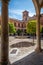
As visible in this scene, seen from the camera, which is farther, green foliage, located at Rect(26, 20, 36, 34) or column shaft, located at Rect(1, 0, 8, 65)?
A: green foliage, located at Rect(26, 20, 36, 34)

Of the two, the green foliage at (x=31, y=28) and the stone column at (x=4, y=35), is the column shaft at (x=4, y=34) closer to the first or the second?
the stone column at (x=4, y=35)

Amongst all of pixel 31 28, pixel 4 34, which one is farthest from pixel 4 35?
pixel 31 28

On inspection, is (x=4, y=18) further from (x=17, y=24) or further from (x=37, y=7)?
(x=17, y=24)

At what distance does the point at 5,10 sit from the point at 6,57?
166 cm

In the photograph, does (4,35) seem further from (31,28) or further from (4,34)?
(31,28)

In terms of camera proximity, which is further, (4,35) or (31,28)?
(31,28)

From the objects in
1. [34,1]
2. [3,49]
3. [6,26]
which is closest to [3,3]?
[6,26]

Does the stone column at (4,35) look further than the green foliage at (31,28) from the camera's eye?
No

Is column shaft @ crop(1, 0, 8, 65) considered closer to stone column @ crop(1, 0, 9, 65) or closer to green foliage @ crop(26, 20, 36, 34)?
stone column @ crop(1, 0, 9, 65)

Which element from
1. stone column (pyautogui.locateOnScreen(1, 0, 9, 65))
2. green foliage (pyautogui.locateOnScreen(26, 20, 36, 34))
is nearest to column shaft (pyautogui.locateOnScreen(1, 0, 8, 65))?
stone column (pyautogui.locateOnScreen(1, 0, 9, 65))

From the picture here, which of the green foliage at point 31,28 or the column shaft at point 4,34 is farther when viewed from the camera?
the green foliage at point 31,28

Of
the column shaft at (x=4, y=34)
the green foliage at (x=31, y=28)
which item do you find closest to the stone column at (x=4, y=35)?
the column shaft at (x=4, y=34)

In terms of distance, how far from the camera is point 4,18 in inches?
196

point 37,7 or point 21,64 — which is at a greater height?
point 37,7
